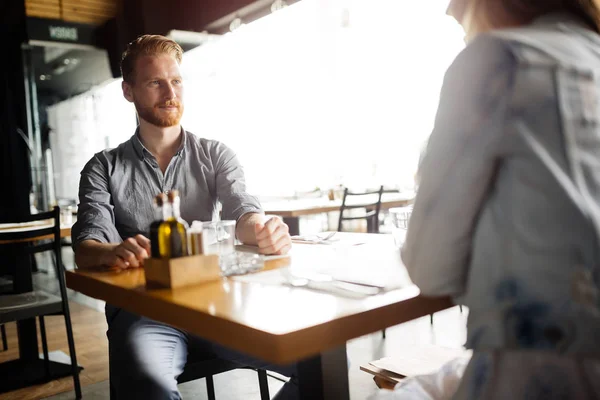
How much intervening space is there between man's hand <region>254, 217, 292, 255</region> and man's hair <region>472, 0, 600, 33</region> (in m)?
0.76

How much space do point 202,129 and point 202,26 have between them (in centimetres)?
159

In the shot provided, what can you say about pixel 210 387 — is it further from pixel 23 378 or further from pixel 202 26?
pixel 202 26

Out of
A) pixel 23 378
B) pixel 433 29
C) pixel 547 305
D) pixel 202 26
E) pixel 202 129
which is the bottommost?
pixel 23 378

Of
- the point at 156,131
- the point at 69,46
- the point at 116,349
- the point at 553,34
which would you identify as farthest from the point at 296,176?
the point at 553,34

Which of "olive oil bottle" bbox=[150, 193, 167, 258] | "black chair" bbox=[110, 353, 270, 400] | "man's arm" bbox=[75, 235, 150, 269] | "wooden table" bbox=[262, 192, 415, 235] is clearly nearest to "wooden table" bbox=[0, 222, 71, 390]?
"wooden table" bbox=[262, 192, 415, 235]

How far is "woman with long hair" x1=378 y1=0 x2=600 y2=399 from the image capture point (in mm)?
649

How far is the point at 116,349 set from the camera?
1345 mm

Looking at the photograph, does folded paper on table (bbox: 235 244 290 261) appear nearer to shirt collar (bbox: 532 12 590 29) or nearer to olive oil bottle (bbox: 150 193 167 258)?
olive oil bottle (bbox: 150 193 167 258)

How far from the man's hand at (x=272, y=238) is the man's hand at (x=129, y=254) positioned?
0.95 feet

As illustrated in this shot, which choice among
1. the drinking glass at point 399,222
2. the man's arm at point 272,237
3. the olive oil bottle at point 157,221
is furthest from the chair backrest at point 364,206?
the olive oil bottle at point 157,221

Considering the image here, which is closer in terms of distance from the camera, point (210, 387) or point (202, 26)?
point (210, 387)

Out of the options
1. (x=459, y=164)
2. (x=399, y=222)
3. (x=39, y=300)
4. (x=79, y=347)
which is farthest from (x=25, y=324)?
(x=459, y=164)

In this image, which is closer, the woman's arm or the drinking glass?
the woman's arm

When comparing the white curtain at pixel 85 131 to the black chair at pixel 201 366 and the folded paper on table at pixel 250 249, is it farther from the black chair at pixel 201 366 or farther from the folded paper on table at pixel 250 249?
the black chair at pixel 201 366
